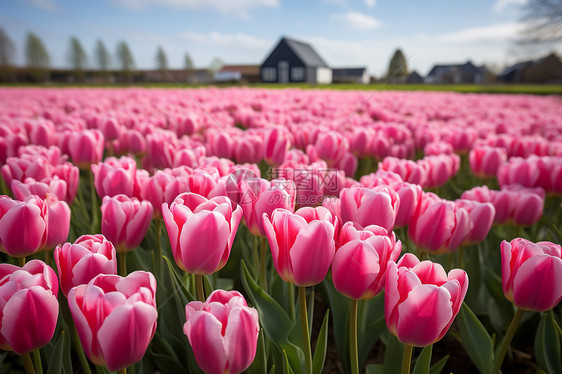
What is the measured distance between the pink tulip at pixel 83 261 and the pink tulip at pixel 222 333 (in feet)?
0.88

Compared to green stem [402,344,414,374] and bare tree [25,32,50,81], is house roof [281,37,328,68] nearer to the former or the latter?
green stem [402,344,414,374]

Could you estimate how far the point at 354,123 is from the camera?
5.10 meters

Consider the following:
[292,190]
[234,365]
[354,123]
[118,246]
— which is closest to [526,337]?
[292,190]

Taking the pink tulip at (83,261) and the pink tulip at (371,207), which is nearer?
the pink tulip at (83,261)

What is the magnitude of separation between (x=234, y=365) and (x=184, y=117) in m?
3.70

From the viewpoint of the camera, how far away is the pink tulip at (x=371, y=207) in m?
1.34

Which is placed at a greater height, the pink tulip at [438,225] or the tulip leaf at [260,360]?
the pink tulip at [438,225]

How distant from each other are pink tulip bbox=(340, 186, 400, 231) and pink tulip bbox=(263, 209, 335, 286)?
0.26 meters

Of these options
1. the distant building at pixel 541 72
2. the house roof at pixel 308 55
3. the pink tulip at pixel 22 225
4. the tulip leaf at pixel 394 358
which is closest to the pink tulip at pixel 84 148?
the pink tulip at pixel 22 225

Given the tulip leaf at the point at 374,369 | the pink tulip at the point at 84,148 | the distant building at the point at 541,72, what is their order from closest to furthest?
the tulip leaf at the point at 374,369 < the pink tulip at the point at 84,148 < the distant building at the point at 541,72

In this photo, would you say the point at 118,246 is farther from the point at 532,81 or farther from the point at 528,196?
the point at 532,81

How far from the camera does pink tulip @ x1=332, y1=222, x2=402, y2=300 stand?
1.08m

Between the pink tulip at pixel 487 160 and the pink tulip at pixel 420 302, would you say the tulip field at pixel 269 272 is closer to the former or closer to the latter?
the pink tulip at pixel 420 302

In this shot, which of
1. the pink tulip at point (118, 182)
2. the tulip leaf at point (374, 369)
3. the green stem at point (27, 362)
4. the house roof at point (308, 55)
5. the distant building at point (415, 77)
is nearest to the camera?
the green stem at point (27, 362)
